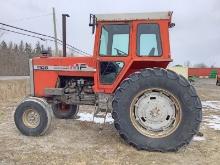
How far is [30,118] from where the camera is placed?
26.3 feet

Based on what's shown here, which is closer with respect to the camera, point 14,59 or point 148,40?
point 148,40

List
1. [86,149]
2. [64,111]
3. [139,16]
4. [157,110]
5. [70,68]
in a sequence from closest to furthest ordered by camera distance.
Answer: [86,149]
[157,110]
[139,16]
[70,68]
[64,111]

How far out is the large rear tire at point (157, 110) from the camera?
22.8ft

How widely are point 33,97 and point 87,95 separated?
47.5 inches

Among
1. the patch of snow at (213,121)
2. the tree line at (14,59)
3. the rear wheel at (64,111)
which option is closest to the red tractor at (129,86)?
the rear wheel at (64,111)

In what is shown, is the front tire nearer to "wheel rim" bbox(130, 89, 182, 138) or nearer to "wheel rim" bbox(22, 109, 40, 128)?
"wheel rim" bbox(22, 109, 40, 128)

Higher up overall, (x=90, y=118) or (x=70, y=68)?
(x=70, y=68)

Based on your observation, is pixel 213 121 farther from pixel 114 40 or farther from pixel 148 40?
pixel 114 40

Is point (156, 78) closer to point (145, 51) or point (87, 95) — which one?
point (145, 51)

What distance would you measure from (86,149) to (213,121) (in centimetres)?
532

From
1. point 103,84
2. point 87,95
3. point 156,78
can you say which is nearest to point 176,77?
point 156,78

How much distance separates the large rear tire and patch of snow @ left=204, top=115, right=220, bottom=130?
302 cm

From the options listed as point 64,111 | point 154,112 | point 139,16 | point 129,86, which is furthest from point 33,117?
point 139,16

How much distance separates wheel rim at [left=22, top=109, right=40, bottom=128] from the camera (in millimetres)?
7968
